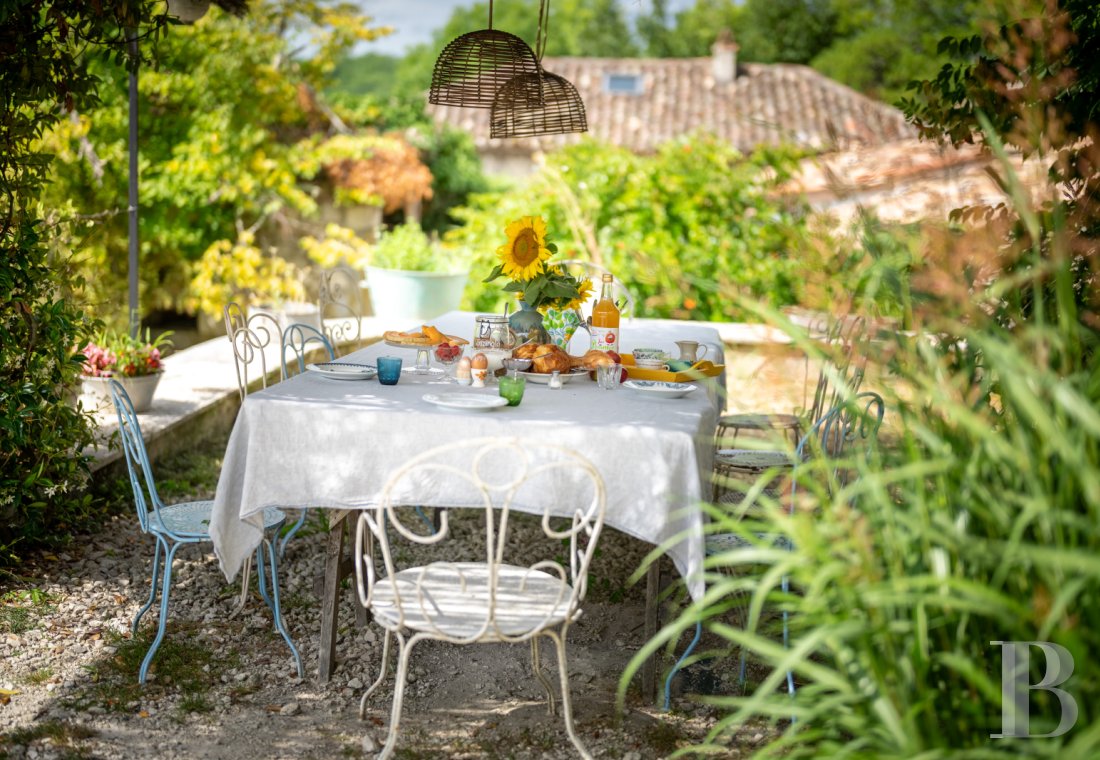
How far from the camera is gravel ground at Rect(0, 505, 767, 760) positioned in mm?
2699

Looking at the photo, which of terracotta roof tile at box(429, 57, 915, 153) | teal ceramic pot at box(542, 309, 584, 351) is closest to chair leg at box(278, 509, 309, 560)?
teal ceramic pot at box(542, 309, 584, 351)

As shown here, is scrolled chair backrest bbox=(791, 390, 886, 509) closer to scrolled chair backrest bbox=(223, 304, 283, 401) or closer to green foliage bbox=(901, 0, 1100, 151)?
green foliage bbox=(901, 0, 1100, 151)

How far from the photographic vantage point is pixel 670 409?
9.80ft

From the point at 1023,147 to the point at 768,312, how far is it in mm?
1484

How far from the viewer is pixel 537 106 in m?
4.34

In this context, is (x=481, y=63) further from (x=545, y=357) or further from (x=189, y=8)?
(x=545, y=357)

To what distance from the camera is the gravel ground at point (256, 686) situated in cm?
270

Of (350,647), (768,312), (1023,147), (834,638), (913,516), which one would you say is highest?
(1023,147)

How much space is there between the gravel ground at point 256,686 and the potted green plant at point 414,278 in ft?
13.0

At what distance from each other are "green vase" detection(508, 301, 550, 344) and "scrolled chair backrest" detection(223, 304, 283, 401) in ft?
2.91

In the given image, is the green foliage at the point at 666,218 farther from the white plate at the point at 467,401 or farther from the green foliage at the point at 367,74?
the green foliage at the point at 367,74

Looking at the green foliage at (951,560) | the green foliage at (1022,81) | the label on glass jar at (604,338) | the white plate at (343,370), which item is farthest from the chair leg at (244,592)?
the green foliage at (1022,81)

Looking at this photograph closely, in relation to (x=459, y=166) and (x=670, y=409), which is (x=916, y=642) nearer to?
(x=670, y=409)

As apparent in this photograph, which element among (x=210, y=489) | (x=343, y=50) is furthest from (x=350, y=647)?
(x=343, y=50)
